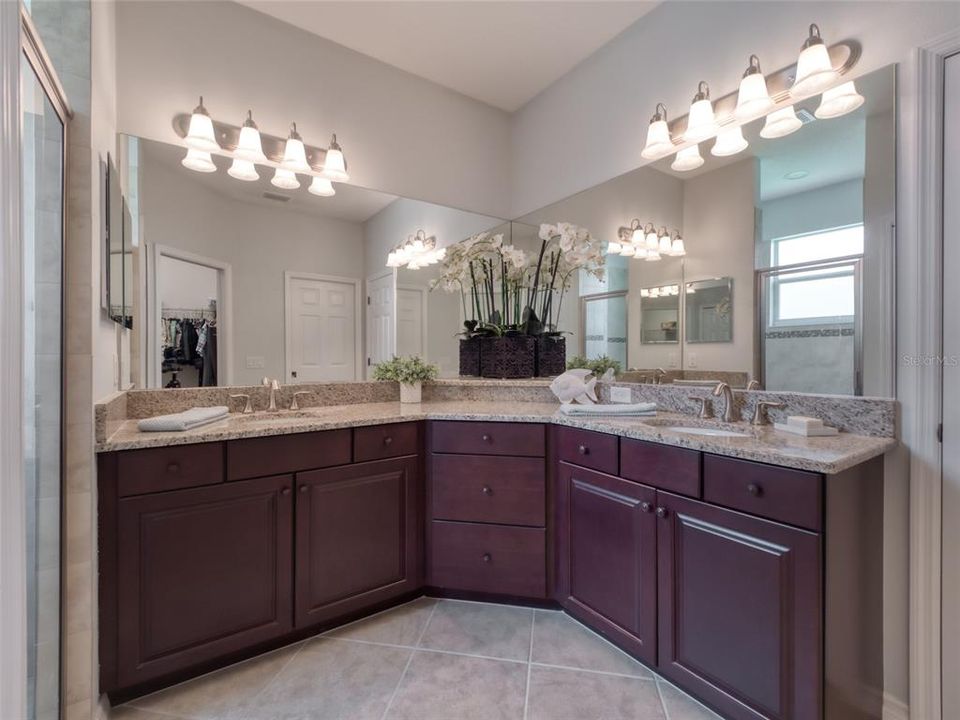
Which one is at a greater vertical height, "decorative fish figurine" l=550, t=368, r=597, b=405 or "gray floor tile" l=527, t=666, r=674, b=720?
"decorative fish figurine" l=550, t=368, r=597, b=405

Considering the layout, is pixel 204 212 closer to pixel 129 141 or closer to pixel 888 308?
pixel 129 141

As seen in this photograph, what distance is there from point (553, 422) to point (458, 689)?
3.46ft

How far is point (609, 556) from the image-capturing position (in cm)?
172

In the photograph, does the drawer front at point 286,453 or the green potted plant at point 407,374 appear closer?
the drawer front at point 286,453

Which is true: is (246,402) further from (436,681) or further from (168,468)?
(436,681)

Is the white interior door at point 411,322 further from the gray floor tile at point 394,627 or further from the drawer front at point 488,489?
the gray floor tile at point 394,627

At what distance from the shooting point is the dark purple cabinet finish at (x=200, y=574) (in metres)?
1.44

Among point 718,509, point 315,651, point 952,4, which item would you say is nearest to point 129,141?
point 315,651

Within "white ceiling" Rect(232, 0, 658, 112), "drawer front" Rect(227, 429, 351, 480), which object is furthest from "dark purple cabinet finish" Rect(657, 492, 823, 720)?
"white ceiling" Rect(232, 0, 658, 112)

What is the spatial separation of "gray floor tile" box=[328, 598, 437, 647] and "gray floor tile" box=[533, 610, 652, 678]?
506 mm

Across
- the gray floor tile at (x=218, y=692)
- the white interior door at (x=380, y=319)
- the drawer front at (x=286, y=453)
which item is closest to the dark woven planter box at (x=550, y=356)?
the white interior door at (x=380, y=319)

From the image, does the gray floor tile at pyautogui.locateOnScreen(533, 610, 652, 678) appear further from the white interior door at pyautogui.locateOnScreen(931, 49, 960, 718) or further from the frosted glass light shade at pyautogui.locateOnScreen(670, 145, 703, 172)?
the frosted glass light shade at pyautogui.locateOnScreen(670, 145, 703, 172)

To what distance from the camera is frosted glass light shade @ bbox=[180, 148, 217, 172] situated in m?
2.02

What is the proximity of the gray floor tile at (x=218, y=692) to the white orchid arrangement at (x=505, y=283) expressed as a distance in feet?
6.41
